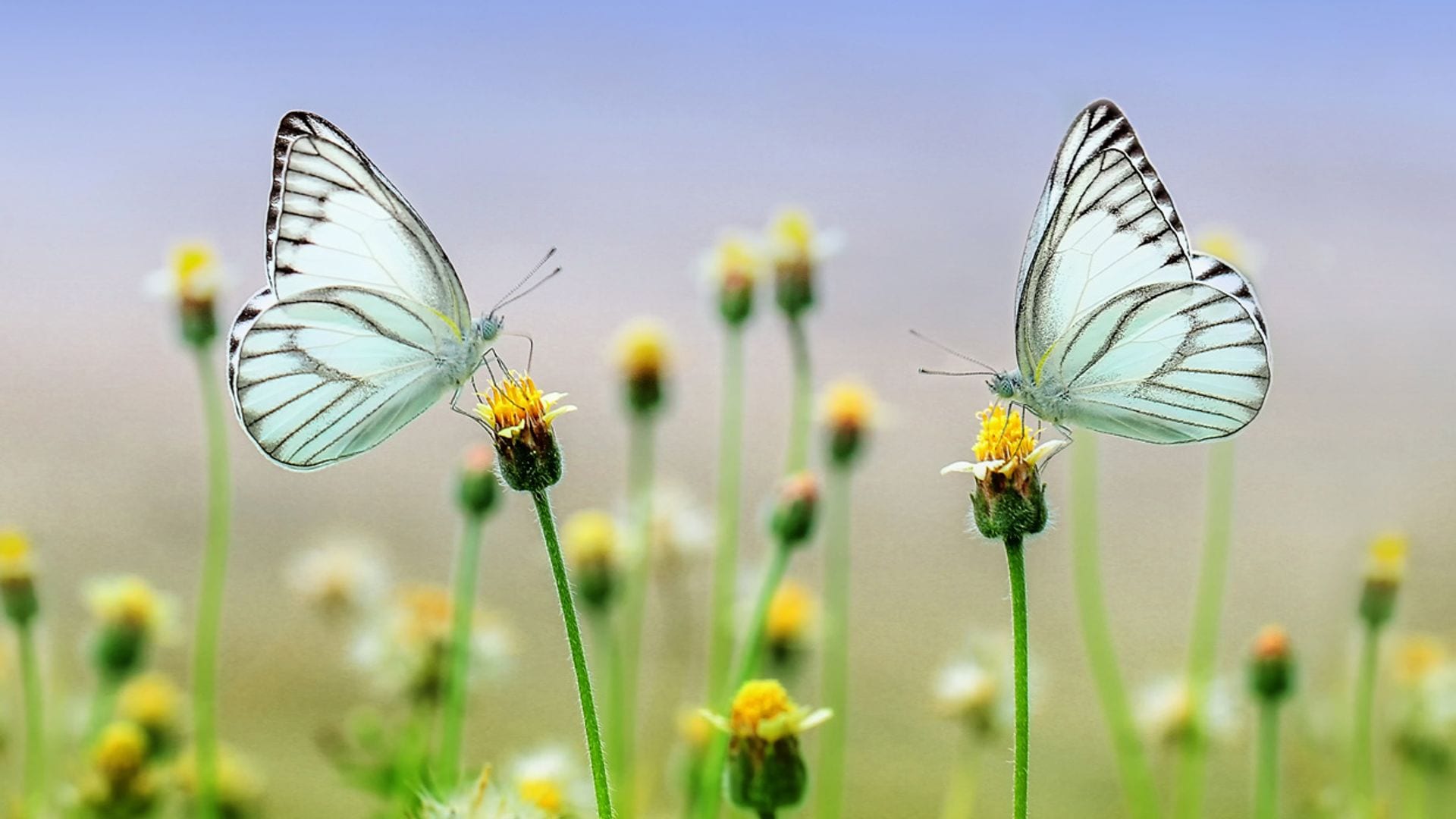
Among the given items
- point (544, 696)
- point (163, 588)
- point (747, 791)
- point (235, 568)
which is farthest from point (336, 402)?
point (235, 568)

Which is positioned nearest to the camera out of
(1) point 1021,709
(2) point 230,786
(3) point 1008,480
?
(1) point 1021,709

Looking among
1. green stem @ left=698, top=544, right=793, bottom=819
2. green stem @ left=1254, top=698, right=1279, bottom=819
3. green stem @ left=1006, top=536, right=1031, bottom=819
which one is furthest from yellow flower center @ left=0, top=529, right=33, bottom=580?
green stem @ left=1254, top=698, right=1279, bottom=819

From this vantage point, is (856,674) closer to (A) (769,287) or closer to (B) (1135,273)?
(A) (769,287)

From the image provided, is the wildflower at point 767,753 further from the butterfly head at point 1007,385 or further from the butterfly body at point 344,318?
the butterfly body at point 344,318

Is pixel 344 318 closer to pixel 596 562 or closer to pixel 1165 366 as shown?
pixel 596 562

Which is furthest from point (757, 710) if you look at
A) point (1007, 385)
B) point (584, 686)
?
point (1007, 385)

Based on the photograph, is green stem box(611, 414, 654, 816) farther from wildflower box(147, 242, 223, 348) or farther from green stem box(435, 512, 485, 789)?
wildflower box(147, 242, 223, 348)
